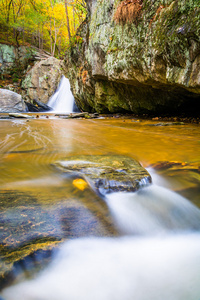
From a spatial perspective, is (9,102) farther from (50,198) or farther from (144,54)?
(50,198)

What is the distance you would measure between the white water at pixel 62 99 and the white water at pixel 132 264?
15697mm

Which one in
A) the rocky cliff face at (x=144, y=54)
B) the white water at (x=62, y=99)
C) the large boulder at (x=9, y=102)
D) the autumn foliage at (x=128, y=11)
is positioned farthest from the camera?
the white water at (x=62, y=99)

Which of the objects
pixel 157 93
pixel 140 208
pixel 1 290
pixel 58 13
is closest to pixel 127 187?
pixel 140 208

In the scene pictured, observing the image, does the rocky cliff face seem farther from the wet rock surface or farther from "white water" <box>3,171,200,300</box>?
the wet rock surface

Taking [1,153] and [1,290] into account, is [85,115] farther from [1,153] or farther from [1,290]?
[1,290]

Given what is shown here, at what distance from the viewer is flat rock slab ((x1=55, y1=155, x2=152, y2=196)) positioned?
5.32 ft

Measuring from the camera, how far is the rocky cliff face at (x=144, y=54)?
14.0 ft

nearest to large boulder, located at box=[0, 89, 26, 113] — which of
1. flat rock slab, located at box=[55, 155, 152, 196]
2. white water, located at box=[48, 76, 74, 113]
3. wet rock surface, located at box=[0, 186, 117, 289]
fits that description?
white water, located at box=[48, 76, 74, 113]

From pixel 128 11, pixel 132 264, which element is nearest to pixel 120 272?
pixel 132 264

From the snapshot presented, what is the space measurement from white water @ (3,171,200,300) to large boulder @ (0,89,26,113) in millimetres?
13175

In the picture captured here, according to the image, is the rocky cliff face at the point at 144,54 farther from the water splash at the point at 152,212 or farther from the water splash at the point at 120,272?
the water splash at the point at 120,272

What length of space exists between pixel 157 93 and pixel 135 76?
1.59 m

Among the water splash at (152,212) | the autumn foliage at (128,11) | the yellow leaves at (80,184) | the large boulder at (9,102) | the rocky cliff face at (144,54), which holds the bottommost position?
the water splash at (152,212)

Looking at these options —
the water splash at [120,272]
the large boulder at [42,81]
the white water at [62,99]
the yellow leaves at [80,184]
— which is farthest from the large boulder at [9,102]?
the water splash at [120,272]
